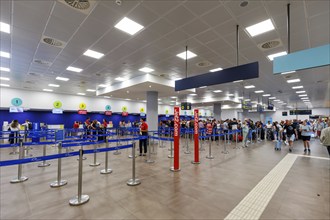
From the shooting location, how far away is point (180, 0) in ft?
11.4

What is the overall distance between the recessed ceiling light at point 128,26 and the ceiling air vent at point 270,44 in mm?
4002

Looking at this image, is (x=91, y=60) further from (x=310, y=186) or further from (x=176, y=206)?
(x=310, y=186)

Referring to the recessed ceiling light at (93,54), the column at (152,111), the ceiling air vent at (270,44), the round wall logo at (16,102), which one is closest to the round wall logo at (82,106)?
the round wall logo at (16,102)

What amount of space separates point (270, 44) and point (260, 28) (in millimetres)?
1190

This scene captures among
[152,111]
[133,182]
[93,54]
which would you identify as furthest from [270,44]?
[152,111]

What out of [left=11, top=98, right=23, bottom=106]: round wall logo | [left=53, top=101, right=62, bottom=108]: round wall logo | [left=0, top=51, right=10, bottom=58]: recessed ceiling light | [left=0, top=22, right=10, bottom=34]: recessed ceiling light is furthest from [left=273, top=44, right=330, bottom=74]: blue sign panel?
[left=11, top=98, right=23, bottom=106]: round wall logo

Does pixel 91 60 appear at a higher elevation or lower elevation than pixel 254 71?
higher

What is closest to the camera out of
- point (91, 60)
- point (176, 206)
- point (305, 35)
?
point (176, 206)

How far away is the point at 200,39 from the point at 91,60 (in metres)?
4.64

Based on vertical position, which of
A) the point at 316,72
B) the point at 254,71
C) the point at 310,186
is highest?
the point at 316,72

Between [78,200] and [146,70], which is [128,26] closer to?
[146,70]

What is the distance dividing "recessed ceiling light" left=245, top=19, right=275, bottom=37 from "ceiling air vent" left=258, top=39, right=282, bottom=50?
799 mm

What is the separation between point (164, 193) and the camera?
3639 millimetres

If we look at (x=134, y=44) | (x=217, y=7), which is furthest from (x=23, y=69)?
(x=217, y=7)
